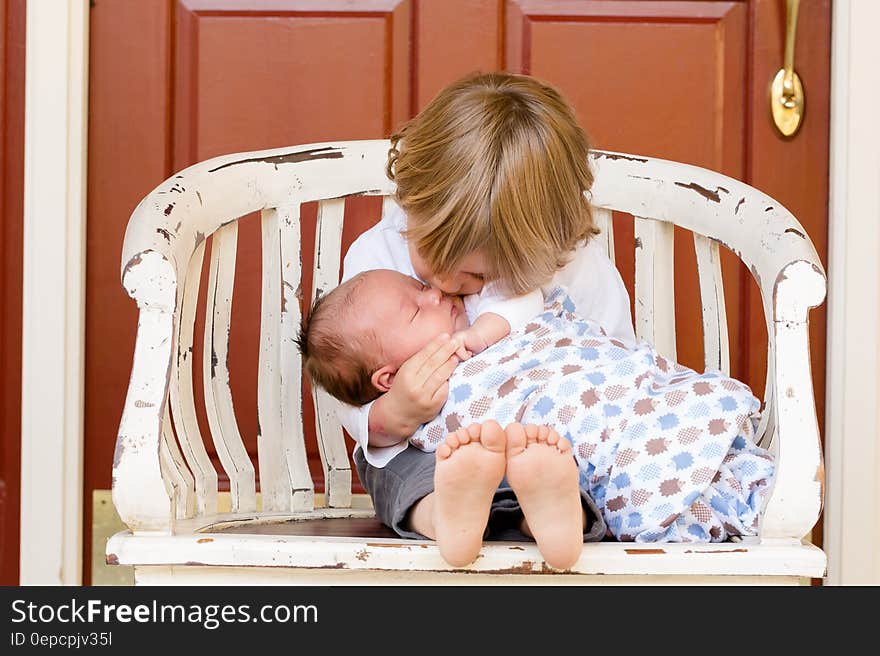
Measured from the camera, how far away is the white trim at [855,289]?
1.68 meters

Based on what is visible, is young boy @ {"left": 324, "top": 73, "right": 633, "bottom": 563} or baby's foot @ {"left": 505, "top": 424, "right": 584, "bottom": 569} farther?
young boy @ {"left": 324, "top": 73, "right": 633, "bottom": 563}


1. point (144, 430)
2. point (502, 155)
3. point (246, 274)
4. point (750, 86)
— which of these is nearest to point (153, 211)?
point (144, 430)

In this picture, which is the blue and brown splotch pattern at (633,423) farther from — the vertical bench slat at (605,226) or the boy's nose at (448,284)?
the vertical bench slat at (605,226)

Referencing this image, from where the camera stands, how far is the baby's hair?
1.13 metres

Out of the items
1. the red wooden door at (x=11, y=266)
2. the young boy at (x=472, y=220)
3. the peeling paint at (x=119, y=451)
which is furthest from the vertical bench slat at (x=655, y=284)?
the red wooden door at (x=11, y=266)

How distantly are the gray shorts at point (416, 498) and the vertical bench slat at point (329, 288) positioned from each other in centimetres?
18

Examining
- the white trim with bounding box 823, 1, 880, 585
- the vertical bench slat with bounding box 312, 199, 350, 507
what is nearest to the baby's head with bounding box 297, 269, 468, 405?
the vertical bench slat with bounding box 312, 199, 350, 507

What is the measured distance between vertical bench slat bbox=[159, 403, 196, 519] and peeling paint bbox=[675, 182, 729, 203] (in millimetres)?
654

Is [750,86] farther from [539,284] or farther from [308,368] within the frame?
→ [308,368]

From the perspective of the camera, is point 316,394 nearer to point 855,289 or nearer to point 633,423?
point 633,423

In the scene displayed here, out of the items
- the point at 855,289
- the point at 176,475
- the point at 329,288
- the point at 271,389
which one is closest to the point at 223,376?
the point at 271,389

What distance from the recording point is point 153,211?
102cm

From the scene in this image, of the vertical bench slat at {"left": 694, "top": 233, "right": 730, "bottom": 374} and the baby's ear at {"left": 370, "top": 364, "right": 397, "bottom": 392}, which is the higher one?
the vertical bench slat at {"left": 694, "top": 233, "right": 730, "bottom": 374}

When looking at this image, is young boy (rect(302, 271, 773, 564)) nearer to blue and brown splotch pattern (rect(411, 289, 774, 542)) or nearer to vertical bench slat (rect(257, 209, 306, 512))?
blue and brown splotch pattern (rect(411, 289, 774, 542))
